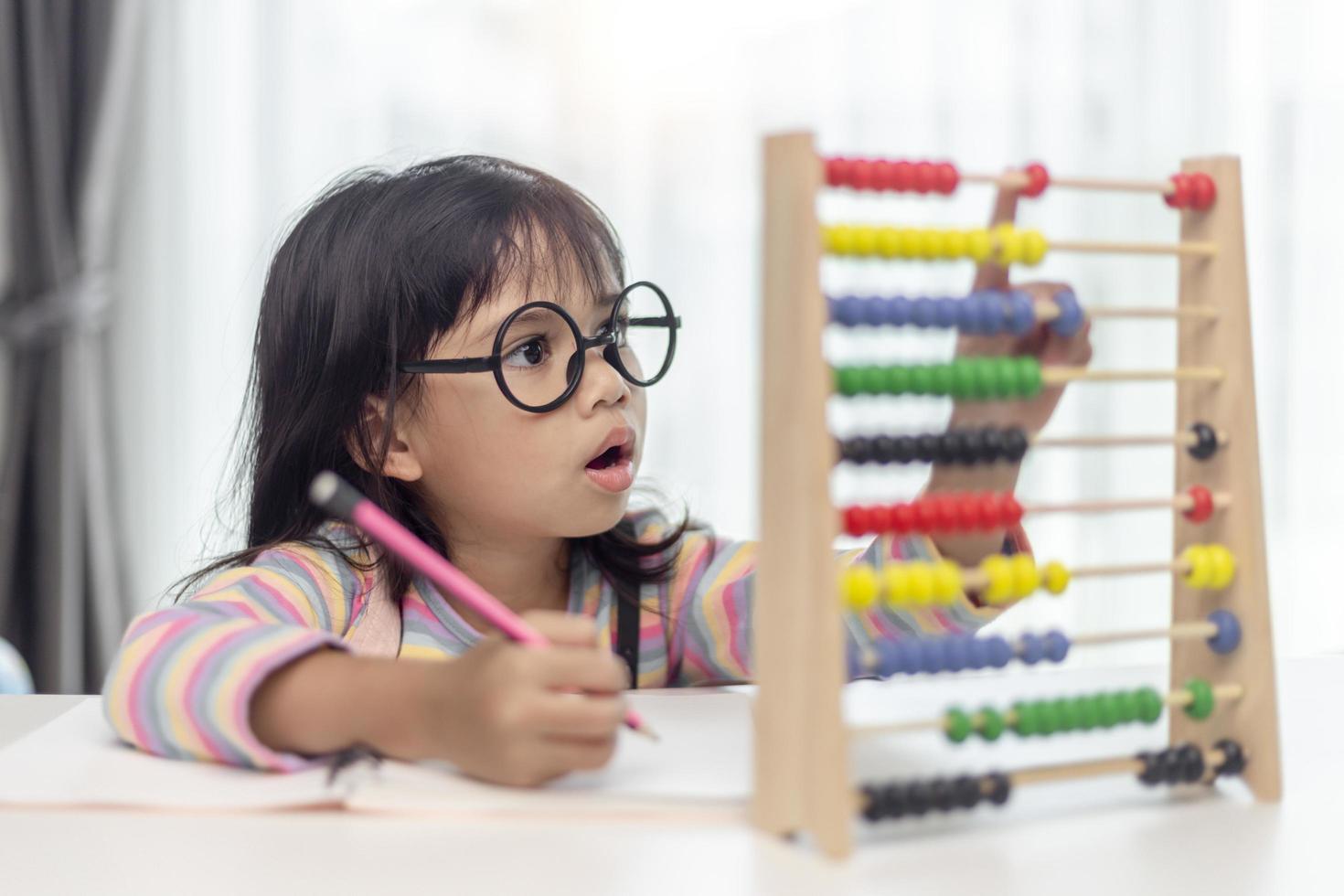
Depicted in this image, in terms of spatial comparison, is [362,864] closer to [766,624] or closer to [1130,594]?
[766,624]

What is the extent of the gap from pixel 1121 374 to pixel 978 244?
122 millimetres

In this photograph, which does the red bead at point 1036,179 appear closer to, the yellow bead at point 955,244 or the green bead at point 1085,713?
the yellow bead at point 955,244

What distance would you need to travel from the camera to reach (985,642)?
725 millimetres

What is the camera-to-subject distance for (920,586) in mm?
686

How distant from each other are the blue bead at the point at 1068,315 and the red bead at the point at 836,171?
0.16 meters

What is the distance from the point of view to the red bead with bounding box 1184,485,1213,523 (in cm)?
74

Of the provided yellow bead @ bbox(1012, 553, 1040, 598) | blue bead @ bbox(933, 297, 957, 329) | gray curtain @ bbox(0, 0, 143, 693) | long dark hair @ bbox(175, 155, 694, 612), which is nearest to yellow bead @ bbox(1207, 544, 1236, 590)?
yellow bead @ bbox(1012, 553, 1040, 598)

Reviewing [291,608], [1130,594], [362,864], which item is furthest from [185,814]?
[1130,594]

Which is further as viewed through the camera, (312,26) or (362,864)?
(312,26)

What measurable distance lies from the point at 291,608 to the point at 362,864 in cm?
37

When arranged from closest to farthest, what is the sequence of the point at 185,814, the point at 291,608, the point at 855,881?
the point at 855,881
the point at 185,814
the point at 291,608

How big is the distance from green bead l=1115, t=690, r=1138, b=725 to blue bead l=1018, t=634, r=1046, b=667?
1.9 inches

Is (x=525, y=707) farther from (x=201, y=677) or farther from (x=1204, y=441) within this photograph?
(x=1204, y=441)

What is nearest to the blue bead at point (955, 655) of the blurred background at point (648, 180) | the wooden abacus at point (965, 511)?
the wooden abacus at point (965, 511)
